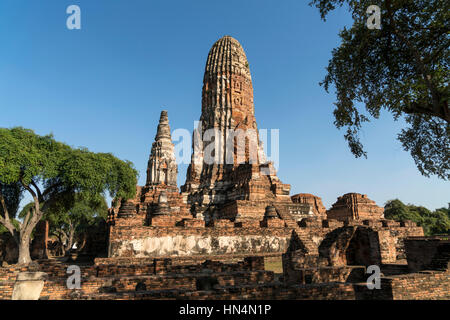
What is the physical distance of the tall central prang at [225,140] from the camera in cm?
2720

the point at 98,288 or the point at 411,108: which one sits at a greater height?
the point at 411,108

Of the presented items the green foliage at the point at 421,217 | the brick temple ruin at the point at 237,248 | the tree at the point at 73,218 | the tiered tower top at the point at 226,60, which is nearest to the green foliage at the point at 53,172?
the brick temple ruin at the point at 237,248

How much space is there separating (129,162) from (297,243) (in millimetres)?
12919

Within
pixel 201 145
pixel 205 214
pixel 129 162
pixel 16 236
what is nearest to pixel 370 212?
pixel 205 214

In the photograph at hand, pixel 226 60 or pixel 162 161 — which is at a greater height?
pixel 226 60

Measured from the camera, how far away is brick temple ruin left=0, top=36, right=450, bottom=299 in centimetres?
594

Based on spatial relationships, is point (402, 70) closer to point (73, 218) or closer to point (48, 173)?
point (48, 173)

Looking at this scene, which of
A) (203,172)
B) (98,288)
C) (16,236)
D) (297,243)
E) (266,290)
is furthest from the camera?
(203,172)

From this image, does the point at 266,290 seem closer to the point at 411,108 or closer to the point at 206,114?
the point at 411,108

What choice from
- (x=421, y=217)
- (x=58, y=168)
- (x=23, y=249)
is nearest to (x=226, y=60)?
(x=58, y=168)

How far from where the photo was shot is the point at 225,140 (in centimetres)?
3294

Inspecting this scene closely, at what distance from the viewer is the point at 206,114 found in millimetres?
34750

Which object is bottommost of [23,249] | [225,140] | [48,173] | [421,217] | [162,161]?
[23,249]

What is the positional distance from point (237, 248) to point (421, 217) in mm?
40764
